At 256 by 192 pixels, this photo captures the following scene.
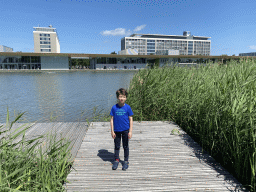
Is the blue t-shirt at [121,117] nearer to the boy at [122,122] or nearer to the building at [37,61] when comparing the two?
the boy at [122,122]

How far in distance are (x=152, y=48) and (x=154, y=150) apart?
119 m

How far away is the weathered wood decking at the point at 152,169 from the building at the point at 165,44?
112 metres

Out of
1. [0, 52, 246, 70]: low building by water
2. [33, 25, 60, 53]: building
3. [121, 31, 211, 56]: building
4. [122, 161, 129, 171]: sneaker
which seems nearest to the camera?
[122, 161, 129, 171]: sneaker

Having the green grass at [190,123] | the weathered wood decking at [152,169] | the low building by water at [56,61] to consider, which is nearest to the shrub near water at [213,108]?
the green grass at [190,123]

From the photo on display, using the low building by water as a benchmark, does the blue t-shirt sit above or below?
below

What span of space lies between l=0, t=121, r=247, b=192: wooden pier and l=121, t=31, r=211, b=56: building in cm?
11204

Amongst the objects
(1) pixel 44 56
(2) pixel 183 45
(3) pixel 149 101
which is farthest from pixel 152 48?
(3) pixel 149 101

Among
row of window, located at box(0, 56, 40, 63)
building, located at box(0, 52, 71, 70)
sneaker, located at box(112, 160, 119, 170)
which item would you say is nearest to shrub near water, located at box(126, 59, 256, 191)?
sneaker, located at box(112, 160, 119, 170)

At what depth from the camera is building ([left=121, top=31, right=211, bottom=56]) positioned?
376 ft

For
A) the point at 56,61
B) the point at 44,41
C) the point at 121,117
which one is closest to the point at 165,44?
the point at 44,41

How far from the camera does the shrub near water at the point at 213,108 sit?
2.76 meters

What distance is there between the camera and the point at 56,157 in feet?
8.87

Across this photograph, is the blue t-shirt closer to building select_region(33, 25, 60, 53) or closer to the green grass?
the green grass

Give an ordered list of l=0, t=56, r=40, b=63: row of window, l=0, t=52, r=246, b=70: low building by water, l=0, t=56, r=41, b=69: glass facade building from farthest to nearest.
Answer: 1. l=0, t=56, r=41, b=69: glass facade building
2. l=0, t=56, r=40, b=63: row of window
3. l=0, t=52, r=246, b=70: low building by water
